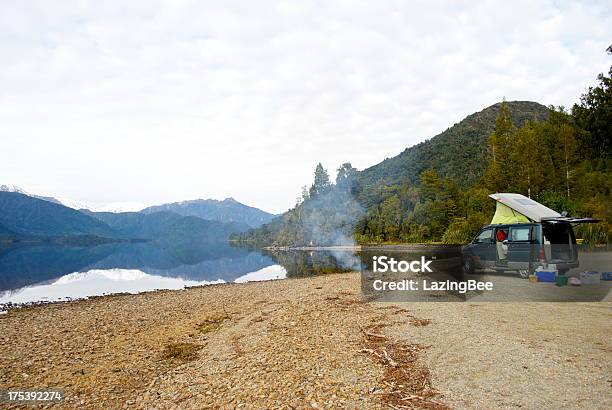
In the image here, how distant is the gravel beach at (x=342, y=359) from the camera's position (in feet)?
23.3

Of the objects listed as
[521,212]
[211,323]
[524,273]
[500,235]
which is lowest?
[211,323]

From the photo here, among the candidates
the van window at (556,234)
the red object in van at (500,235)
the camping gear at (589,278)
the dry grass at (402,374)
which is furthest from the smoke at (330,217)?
the dry grass at (402,374)

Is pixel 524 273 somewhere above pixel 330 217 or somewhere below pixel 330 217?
below

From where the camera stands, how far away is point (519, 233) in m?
17.5

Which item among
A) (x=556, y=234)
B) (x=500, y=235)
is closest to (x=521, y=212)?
(x=500, y=235)

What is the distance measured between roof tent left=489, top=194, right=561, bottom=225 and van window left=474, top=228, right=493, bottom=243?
1.22 meters

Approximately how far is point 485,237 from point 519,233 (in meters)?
2.11

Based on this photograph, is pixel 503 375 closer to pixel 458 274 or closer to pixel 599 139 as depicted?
pixel 458 274

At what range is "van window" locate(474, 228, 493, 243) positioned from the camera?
19241mm

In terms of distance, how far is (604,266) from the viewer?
18703 millimetres

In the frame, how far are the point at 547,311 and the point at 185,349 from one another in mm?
11634

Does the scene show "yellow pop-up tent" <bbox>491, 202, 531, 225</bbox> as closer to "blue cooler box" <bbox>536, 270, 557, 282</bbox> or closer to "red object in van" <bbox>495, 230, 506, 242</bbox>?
"red object in van" <bbox>495, 230, 506, 242</bbox>

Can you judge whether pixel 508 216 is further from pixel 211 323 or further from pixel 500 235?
pixel 211 323

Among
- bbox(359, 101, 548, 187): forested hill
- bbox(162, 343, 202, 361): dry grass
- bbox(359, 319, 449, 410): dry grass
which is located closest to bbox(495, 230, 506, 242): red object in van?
bbox(359, 319, 449, 410): dry grass
